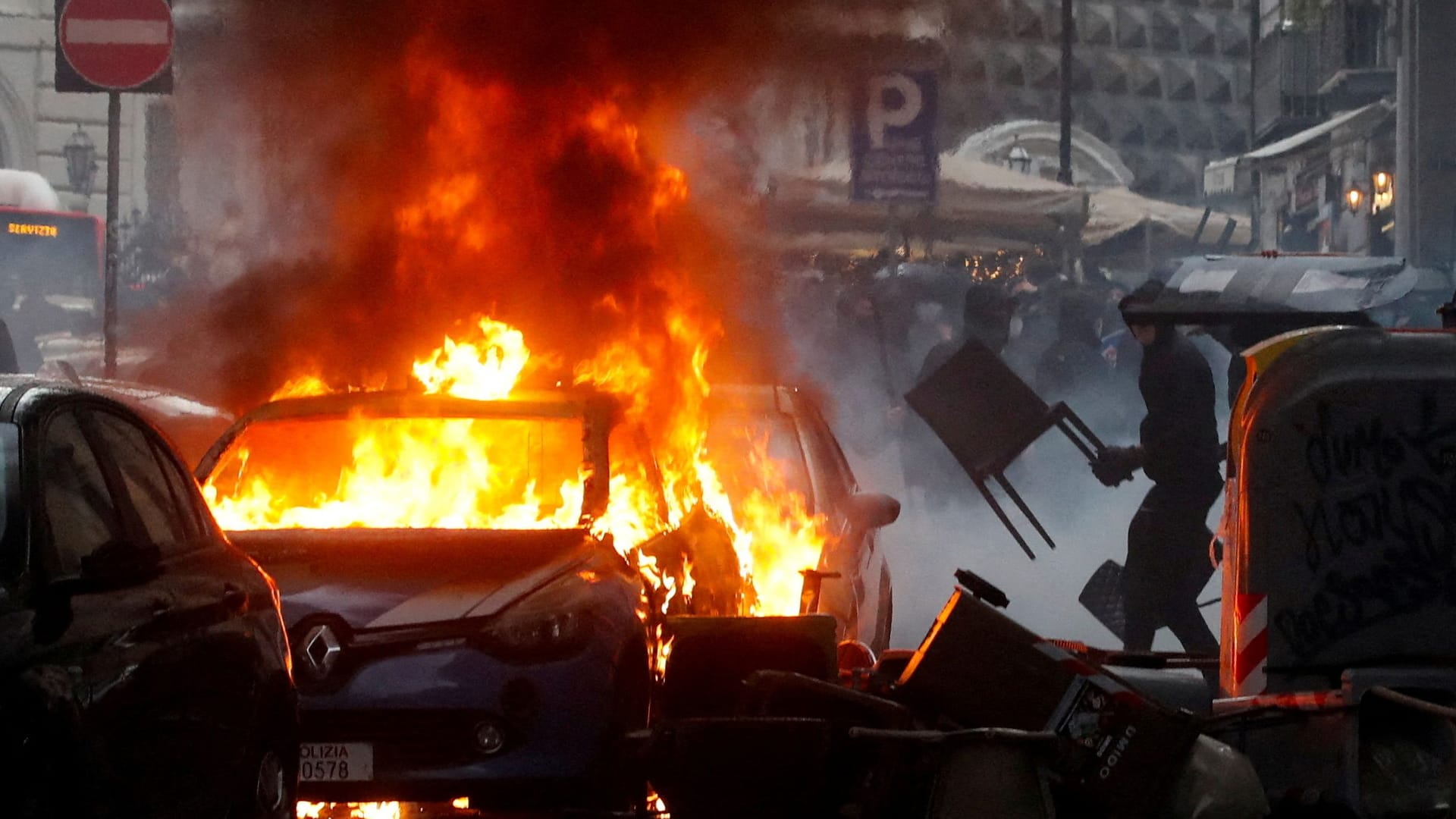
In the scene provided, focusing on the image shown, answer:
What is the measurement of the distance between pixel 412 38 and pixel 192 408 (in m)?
8.92

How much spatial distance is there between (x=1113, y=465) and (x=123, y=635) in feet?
37.8

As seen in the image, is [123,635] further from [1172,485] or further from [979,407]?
[979,407]

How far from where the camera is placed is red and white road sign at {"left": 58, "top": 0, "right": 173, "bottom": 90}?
717 inches

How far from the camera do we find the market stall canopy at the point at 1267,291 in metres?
14.2

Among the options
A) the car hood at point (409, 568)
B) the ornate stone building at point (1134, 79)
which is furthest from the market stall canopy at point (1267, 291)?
the car hood at point (409, 568)

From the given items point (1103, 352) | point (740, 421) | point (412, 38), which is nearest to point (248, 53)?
point (412, 38)

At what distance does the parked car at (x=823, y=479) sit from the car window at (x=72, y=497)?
583cm

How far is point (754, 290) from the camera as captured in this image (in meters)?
21.8

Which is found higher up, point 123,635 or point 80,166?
point 80,166

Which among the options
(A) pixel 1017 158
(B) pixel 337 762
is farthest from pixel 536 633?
(A) pixel 1017 158

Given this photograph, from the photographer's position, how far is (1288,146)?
37.2 m

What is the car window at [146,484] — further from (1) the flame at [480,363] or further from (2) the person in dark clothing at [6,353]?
(2) the person in dark clothing at [6,353]

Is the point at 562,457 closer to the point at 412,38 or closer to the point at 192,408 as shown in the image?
the point at 412,38

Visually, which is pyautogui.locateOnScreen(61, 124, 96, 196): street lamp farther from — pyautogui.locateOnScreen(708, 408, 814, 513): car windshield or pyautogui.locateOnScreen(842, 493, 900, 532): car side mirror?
pyautogui.locateOnScreen(842, 493, 900, 532): car side mirror
